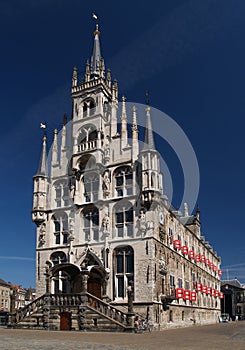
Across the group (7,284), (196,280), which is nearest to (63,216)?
(196,280)

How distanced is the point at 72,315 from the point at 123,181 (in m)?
14.4

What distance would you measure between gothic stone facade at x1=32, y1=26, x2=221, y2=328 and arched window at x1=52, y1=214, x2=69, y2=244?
0.11 metres

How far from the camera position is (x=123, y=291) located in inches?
1499

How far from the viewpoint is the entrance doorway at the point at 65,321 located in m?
34.2

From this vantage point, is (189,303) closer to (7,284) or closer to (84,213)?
(84,213)

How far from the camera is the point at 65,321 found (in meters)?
34.6

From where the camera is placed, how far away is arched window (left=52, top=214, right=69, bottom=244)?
141 ft

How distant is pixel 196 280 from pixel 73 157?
26483 millimetres

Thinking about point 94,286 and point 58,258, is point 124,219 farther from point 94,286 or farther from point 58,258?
point 58,258

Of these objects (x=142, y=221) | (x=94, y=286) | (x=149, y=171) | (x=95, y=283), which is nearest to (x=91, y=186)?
(x=149, y=171)

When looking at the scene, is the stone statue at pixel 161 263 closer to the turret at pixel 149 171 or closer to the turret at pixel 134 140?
the turret at pixel 149 171

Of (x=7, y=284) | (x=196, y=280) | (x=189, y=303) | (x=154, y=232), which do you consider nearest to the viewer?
(x=154, y=232)

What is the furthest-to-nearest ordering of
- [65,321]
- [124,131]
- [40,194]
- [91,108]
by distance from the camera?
[91,108]
[40,194]
[124,131]
[65,321]

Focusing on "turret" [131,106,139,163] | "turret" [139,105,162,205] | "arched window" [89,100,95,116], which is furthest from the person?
"arched window" [89,100,95,116]
